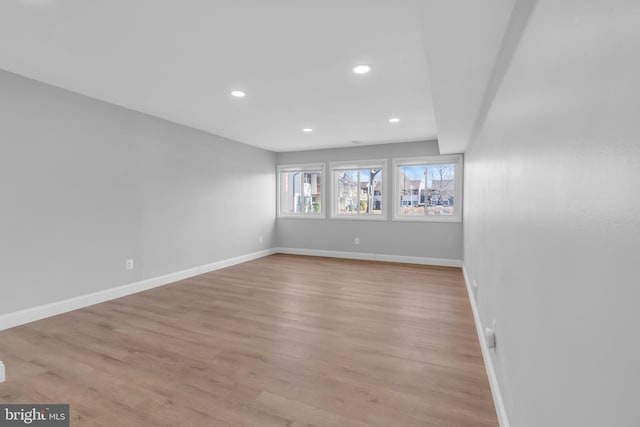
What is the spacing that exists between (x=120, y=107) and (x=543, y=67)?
436 cm

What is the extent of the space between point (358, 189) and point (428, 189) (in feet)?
4.64

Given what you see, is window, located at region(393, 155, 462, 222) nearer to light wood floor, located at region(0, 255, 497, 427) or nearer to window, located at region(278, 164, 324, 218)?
window, located at region(278, 164, 324, 218)

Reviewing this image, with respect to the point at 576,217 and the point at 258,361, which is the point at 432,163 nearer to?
the point at 258,361

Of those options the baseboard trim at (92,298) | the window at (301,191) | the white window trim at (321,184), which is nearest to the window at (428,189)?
the white window trim at (321,184)

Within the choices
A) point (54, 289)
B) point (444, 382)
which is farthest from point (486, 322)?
point (54, 289)

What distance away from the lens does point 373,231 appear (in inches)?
245

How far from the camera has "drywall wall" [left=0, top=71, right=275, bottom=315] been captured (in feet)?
9.53

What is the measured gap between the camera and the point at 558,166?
33.6 inches

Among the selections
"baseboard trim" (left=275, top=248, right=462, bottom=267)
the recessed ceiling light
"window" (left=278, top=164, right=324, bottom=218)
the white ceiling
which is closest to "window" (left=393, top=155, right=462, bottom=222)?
"baseboard trim" (left=275, top=248, right=462, bottom=267)

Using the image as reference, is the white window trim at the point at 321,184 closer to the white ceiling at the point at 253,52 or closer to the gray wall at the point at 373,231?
the gray wall at the point at 373,231

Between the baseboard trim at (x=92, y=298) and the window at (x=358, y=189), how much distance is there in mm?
2798

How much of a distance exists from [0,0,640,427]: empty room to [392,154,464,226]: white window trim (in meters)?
0.39

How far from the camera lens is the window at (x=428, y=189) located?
565 centimetres

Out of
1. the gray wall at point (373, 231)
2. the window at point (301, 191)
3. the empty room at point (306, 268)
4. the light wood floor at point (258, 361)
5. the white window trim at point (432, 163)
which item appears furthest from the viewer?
the window at point (301, 191)
